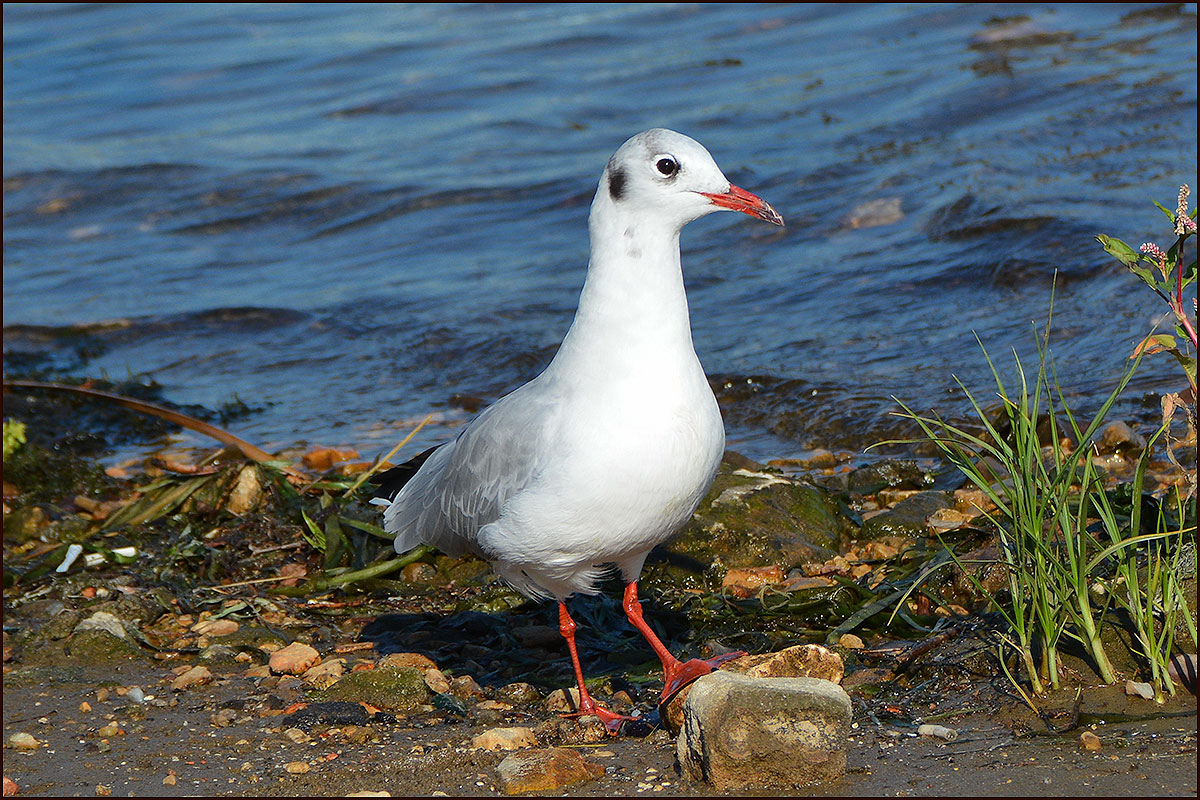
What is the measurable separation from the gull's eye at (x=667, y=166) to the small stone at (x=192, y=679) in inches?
91.2

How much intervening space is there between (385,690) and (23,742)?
1.09 metres

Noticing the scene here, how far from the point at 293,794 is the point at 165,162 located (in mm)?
10985

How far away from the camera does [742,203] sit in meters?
3.88

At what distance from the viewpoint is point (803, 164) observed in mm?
10578

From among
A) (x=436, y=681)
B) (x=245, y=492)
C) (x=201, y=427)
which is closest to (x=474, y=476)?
(x=436, y=681)

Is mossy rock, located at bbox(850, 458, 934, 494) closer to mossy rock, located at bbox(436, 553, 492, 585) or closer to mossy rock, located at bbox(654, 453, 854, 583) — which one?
mossy rock, located at bbox(654, 453, 854, 583)

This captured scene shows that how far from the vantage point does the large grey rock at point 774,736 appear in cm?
312

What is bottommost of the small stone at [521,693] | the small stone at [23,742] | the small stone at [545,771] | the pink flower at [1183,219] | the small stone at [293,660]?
the small stone at [521,693]

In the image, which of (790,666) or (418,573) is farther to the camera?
(418,573)

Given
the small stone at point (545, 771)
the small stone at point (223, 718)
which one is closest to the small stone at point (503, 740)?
the small stone at point (545, 771)

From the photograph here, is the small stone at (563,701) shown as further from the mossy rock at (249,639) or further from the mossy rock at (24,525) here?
the mossy rock at (24,525)

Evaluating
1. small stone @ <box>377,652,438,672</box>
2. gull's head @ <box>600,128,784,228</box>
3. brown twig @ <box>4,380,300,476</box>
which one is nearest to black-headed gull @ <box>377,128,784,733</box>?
gull's head @ <box>600,128,784,228</box>

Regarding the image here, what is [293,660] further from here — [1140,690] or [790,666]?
[1140,690]

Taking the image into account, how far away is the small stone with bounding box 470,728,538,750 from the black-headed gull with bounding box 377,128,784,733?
12.4 inches
